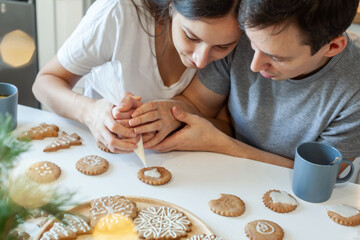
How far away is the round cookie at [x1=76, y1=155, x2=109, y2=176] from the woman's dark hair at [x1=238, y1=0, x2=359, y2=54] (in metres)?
0.52

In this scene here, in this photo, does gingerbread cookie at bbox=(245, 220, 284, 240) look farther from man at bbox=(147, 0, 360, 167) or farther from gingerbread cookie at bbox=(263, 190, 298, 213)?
man at bbox=(147, 0, 360, 167)

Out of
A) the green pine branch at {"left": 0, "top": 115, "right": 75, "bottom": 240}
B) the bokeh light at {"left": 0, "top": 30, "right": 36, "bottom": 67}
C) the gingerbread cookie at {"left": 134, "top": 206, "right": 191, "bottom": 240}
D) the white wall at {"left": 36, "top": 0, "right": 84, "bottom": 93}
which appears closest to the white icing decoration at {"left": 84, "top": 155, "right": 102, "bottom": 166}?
the gingerbread cookie at {"left": 134, "top": 206, "right": 191, "bottom": 240}

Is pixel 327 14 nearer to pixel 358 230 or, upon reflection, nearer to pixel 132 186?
pixel 358 230

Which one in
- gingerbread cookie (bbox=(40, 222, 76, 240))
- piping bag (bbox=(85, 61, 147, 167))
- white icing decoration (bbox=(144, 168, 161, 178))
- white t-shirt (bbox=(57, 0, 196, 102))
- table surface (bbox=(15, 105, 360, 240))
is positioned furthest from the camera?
piping bag (bbox=(85, 61, 147, 167))

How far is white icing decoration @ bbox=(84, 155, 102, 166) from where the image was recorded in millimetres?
1047

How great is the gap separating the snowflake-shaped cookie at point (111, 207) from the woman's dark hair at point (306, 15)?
510 mm

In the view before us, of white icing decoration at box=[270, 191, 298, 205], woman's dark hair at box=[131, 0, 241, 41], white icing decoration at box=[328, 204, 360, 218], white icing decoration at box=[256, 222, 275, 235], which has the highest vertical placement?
woman's dark hair at box=[131, 0, 241, 41]

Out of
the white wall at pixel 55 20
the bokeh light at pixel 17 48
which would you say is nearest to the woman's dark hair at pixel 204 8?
the white wall at pixel 55 20

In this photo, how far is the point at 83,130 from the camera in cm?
124

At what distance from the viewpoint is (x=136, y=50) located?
1340 millimetres

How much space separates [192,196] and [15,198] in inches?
22.3

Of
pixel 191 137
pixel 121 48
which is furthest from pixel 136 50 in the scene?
pixel 191 137

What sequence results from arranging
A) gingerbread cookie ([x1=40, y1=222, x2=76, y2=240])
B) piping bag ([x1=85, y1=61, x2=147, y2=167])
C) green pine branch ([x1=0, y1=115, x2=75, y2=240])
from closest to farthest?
1. green pine branch ([x1=0, y1=115, x2=75, y2=240])
2. gingerbread cookie ([x1=40, y1=222, x2=76, y2=240])
3. piping bag ([x1=85, y1=61, x2=147, y2=167])

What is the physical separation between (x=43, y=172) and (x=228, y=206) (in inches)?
18.6
